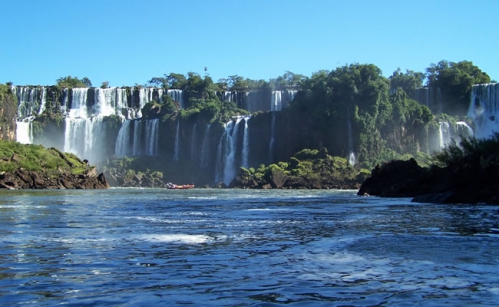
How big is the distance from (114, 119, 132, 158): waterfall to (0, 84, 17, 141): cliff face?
23234mm

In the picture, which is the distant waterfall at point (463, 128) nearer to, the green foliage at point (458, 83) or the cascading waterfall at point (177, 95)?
the green foliage at point (458, 83)

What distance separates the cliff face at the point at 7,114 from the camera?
374ft

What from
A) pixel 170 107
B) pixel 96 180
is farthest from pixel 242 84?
pixel 96 180

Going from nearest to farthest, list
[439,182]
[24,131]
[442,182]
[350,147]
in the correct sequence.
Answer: [442,182] → [439,182] → [350,147] → [24,131]

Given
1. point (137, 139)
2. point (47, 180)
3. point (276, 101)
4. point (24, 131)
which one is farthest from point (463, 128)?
point (24, 131)

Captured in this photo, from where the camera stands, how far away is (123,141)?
5344 inches

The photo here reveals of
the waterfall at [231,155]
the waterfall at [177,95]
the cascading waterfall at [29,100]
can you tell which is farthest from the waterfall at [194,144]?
the cascading waterfall at [29,100]

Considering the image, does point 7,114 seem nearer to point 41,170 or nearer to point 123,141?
point 123,141

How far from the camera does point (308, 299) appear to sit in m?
9.02

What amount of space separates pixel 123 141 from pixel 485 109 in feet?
266

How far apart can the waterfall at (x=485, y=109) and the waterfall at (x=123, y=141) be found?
77.0 m

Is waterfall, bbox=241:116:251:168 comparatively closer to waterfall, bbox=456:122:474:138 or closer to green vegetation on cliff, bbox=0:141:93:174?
green vegetation on cliff, bbox=0:141:93:174

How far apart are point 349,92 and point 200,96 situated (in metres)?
46.2

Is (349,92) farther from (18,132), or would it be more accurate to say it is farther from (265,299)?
(265,299)
